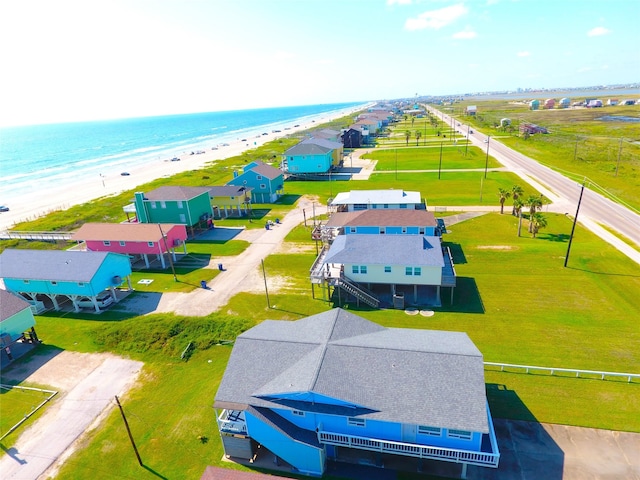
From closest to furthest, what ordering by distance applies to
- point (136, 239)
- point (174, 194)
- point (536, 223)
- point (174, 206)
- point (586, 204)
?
point (136, 239) → point (536, 223) → point (174, 206) → point (174, 194) → point (586, 204)

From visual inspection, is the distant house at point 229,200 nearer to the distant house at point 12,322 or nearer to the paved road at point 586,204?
the distant house at point 12,322

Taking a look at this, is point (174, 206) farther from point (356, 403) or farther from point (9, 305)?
point (356, 403)

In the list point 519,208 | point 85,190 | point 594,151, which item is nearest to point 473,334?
point 519,208

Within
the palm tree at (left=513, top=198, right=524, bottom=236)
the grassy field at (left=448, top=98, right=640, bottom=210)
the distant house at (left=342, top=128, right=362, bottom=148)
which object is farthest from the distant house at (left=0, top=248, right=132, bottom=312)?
the distant house at (left=342, top=128, right=362, bottom=148)

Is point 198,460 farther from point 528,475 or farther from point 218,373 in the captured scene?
point 528,475

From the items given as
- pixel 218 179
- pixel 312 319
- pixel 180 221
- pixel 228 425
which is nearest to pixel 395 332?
pixel 312 319

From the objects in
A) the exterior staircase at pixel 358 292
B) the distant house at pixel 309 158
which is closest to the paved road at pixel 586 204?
A: the exterior staircase at pixel 358 292
